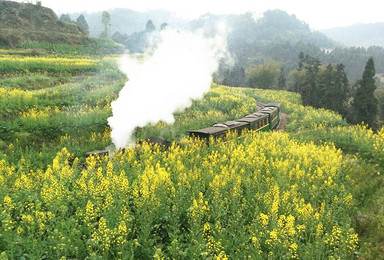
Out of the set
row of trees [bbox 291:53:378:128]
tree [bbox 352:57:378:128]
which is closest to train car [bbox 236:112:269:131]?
tree [bbox 352:57:378:128]

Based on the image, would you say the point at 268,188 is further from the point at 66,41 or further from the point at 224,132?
the point at 66,41

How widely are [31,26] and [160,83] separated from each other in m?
49.0

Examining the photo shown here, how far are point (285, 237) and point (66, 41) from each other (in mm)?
56067

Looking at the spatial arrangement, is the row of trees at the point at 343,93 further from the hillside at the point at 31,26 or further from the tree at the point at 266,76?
the hillside at the point at 31,26

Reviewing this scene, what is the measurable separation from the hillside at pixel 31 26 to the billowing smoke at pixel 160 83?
34.9 m

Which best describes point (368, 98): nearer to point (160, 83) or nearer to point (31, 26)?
point (160, 83)

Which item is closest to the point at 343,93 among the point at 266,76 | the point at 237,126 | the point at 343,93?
the point at 343,93

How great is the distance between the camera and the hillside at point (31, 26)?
149ft

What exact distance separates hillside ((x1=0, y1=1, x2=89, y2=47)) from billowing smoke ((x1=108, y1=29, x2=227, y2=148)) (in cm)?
3490

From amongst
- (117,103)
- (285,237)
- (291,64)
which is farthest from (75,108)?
(291,64)

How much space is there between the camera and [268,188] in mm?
9852

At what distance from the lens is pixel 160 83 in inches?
721

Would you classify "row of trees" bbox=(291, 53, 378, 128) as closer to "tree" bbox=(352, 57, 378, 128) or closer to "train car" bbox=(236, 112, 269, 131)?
"tree" bbox=(352, 57, 378, 128)

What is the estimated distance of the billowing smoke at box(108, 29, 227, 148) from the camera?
1563 cm
